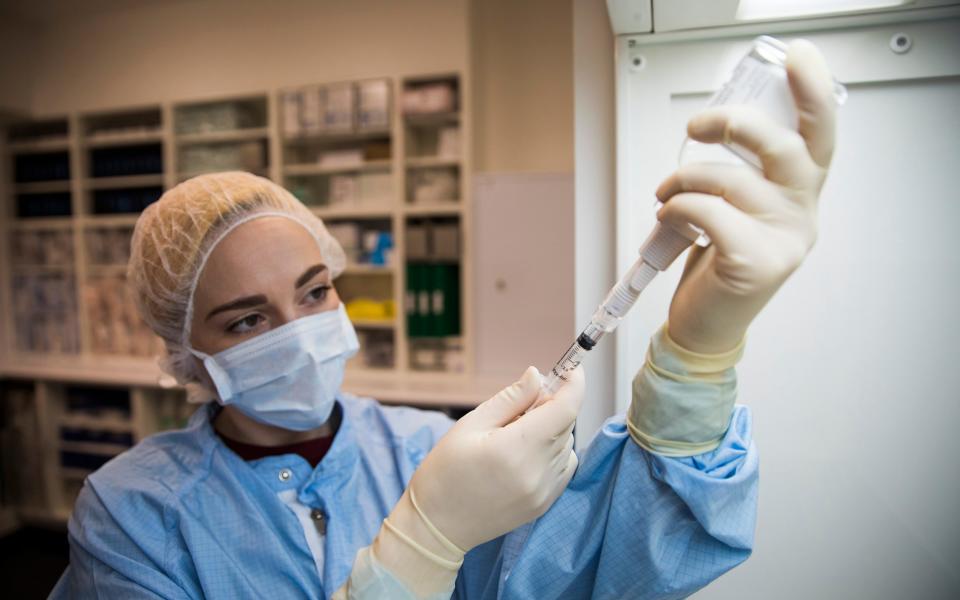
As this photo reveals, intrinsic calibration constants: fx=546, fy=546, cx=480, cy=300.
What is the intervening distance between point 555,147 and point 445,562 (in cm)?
313

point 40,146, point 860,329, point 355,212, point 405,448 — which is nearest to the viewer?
point 860,329

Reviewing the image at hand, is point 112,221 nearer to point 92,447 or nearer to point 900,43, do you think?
point 92,447

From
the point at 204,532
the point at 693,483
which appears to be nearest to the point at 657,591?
the point at 693,483

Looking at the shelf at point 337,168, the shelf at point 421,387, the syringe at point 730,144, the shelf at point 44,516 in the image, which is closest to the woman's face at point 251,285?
the syringe at point 730,144

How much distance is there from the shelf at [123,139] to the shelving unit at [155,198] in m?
0.01

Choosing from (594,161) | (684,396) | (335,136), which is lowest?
(684,396)

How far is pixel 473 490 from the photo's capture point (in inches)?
27.1

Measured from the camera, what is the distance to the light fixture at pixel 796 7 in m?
0.72

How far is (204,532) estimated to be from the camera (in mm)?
961

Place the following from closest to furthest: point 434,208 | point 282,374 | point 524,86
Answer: point 282,374 < point 434,208 < point 524,86

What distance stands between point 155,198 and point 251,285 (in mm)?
3322

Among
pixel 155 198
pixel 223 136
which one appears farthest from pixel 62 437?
pixel 223 136

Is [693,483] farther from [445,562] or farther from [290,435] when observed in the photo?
[290,435]

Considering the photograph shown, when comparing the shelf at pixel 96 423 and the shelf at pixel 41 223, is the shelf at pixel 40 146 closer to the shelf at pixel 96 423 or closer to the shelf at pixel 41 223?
the shelf at pixel 41 223
